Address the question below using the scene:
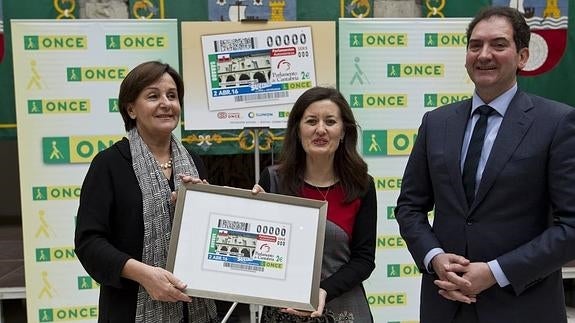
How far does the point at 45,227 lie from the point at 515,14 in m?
3.41

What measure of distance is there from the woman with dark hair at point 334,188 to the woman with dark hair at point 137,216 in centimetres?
45

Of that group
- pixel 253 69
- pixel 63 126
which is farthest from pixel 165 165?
pixel 63 126

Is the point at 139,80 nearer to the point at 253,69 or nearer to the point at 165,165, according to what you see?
the point at 165,165

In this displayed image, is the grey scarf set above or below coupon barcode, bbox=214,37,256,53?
below

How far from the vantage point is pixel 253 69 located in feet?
13.1

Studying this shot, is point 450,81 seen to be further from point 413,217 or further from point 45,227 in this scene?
point 45,227

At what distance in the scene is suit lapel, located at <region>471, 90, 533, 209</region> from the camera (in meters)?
1.85

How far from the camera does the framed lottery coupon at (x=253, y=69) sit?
4.00 m

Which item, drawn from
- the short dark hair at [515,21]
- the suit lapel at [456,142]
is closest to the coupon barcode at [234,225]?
the suit lapel at [456,142]

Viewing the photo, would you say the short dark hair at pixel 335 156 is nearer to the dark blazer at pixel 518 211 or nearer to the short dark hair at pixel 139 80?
the dark blazer at pixel 518 211

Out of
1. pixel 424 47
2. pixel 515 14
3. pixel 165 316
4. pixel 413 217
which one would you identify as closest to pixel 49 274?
pixel 165 316

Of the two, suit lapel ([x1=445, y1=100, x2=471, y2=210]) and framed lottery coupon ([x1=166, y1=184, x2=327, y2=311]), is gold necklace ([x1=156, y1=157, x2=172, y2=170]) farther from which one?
suit lapel ([x1=445, y1=100, x2=471, y2=210])

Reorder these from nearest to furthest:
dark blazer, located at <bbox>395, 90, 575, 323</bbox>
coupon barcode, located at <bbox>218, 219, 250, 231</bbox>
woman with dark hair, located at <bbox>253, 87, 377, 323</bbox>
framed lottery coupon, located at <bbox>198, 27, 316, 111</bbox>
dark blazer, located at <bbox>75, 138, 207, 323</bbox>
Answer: dark blazer, located at <bbox>395, 90, 575, 323</bbox> → dark blazer, located at <bbox>75, 138, 207, 323</bbox> → coupon barcode, located at <bbox>218, 219, 250, 231</bbox> → woman with dark hair, located at <bbox>253, 87, 377, 323</bbox> → framed lottery coupon, located at <bbox>198, 27, 316, 111</bbox>

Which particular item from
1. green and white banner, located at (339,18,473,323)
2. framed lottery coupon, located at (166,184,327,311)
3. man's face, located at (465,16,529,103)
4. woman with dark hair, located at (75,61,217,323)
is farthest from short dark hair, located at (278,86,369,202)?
green and white banner, located at (339,18,473,323)
